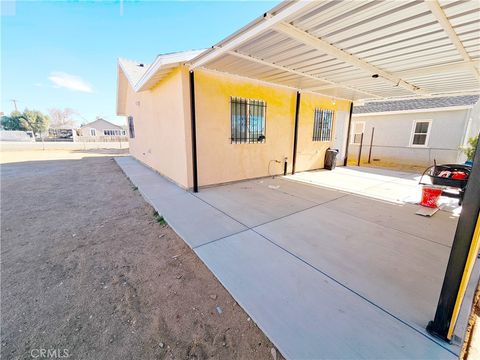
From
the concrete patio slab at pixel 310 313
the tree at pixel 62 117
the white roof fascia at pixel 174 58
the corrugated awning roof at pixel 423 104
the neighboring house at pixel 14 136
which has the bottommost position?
the concrete patio slab at pixel 310 313

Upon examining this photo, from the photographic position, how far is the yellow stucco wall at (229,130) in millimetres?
5105

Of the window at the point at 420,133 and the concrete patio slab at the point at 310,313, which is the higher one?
the window at the point at 420,133

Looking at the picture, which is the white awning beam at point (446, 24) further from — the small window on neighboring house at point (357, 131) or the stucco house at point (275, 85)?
the small window on neighboring house at point (357, 131)

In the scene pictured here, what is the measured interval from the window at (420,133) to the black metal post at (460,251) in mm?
12574

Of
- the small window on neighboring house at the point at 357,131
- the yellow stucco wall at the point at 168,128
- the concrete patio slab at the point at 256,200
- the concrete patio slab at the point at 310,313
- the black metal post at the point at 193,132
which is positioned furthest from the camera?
the small window on neighboring house at the point at 357,131

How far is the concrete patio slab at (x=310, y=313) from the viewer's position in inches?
54.4

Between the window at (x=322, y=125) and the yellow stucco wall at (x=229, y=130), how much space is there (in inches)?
11.7

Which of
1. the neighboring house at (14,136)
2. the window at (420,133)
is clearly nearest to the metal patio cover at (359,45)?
the window at (420,133)

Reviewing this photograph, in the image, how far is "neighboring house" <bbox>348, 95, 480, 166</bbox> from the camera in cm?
944

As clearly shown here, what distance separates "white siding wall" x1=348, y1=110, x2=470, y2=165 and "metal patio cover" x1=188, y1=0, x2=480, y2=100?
205 inches

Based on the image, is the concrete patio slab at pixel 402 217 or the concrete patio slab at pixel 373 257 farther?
the concrete patio slab at pixel 402 217

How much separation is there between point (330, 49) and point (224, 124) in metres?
2.92

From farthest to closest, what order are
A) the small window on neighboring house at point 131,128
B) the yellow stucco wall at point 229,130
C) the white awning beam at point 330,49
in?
the small window on neighboring house at point 131,128 < the yellow stucco wall at point 229,130 < the white awning beam at point 330,49

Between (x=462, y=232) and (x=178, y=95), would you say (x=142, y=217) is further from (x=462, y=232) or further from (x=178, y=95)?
(x=462, y=232)
